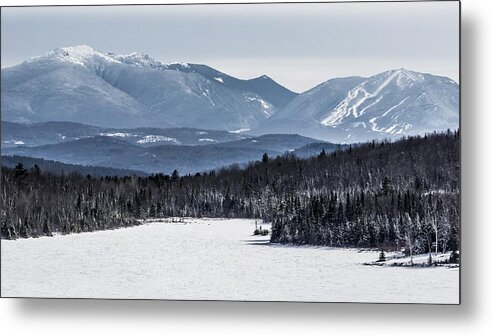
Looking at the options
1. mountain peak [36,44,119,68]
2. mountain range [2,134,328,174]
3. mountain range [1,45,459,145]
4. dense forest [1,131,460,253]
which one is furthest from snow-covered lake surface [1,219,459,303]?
mountain peak [36,44,119,68]

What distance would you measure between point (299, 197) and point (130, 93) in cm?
190

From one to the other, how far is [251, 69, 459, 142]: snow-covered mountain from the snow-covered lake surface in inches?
42.0

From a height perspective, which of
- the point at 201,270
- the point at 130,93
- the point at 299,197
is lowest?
the point at 201,270

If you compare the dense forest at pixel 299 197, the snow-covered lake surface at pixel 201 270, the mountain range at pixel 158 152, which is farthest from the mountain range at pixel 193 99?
the snow-covered lake surface at pixel 201 270

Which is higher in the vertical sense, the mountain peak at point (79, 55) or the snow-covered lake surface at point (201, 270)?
the mountain peak at point (79, 55)

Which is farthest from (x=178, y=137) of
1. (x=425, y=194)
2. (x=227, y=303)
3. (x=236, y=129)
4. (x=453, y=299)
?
(x=453, y=299)

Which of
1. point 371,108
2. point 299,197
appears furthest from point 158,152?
point 371,108

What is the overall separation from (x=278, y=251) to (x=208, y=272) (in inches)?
25.7

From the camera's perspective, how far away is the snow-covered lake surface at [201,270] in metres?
7.32

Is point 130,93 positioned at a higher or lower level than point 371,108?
higher

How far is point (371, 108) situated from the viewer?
786 cm

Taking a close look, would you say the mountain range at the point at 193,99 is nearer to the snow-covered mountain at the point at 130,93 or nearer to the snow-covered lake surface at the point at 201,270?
the snow-covered mountain at the point at 130,93

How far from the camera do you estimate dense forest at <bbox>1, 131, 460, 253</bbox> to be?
7.40m

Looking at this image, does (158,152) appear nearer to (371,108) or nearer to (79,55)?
(79,55)
